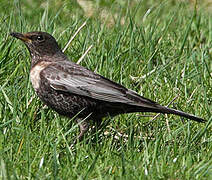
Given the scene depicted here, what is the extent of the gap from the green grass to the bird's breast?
14 centimetres

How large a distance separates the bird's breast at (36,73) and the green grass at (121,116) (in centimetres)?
14

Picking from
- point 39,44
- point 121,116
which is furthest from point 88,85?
point 39,44

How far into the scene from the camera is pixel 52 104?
4770mm

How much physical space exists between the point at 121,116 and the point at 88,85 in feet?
A: 1.61

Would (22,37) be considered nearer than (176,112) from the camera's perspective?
No

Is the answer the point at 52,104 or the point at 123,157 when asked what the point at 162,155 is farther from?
the point at 52,104

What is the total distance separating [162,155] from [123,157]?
41cm

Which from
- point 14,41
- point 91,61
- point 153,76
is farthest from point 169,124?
point 14,41

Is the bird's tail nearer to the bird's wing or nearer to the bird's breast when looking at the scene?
the bird's wing

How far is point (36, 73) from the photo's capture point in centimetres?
495

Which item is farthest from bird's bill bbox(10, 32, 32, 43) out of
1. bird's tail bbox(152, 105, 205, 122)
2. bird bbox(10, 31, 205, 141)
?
bird's tail bbox(152, 105, 205, 122)

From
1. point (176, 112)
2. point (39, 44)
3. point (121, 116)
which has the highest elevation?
point (39, 44)

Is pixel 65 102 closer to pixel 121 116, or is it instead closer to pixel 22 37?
pixel 121 116

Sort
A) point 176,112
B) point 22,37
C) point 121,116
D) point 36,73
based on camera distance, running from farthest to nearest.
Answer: point 22,37
point 121,116
point 36,73
point 176,112
